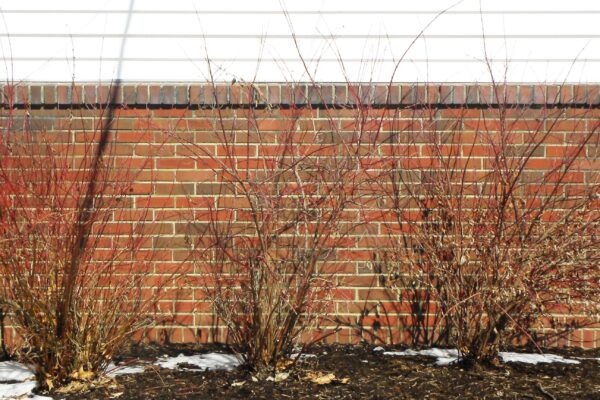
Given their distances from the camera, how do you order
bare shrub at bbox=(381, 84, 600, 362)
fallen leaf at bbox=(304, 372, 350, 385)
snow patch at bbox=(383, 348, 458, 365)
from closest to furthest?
fallen leaf at bbox=(304, 372, 350, 385) → bare shrub at bbox=(381, 84, 600, 362) → snow patch at bbox=(383, 348, 458, 365)

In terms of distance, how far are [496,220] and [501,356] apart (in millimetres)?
933

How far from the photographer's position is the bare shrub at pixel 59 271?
5.08 m

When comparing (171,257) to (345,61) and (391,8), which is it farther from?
(391,8)

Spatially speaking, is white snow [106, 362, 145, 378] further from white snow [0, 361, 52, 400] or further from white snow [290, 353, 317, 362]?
white snow [290, 353, 317, 362]

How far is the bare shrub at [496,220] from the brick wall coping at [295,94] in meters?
0.08

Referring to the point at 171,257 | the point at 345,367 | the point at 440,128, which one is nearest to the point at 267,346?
the point at 345,367

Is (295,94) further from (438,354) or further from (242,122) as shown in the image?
(438,354)

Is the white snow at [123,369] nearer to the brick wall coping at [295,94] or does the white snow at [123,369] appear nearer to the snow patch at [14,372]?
the snow patch at [14,372]

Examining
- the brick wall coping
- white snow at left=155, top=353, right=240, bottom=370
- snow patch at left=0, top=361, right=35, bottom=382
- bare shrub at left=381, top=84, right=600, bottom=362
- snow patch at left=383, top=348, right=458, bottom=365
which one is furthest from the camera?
the brick wall coping

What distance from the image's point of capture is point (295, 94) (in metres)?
6.02

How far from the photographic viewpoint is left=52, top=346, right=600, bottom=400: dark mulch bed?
5031mm

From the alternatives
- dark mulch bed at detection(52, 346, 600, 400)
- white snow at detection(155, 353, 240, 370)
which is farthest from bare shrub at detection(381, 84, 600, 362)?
white snow at detection(155, 353, 240, 370)

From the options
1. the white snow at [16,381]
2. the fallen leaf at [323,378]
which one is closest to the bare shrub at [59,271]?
the white snow at [16,381]

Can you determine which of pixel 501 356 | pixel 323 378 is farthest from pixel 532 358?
pixel 323 378
